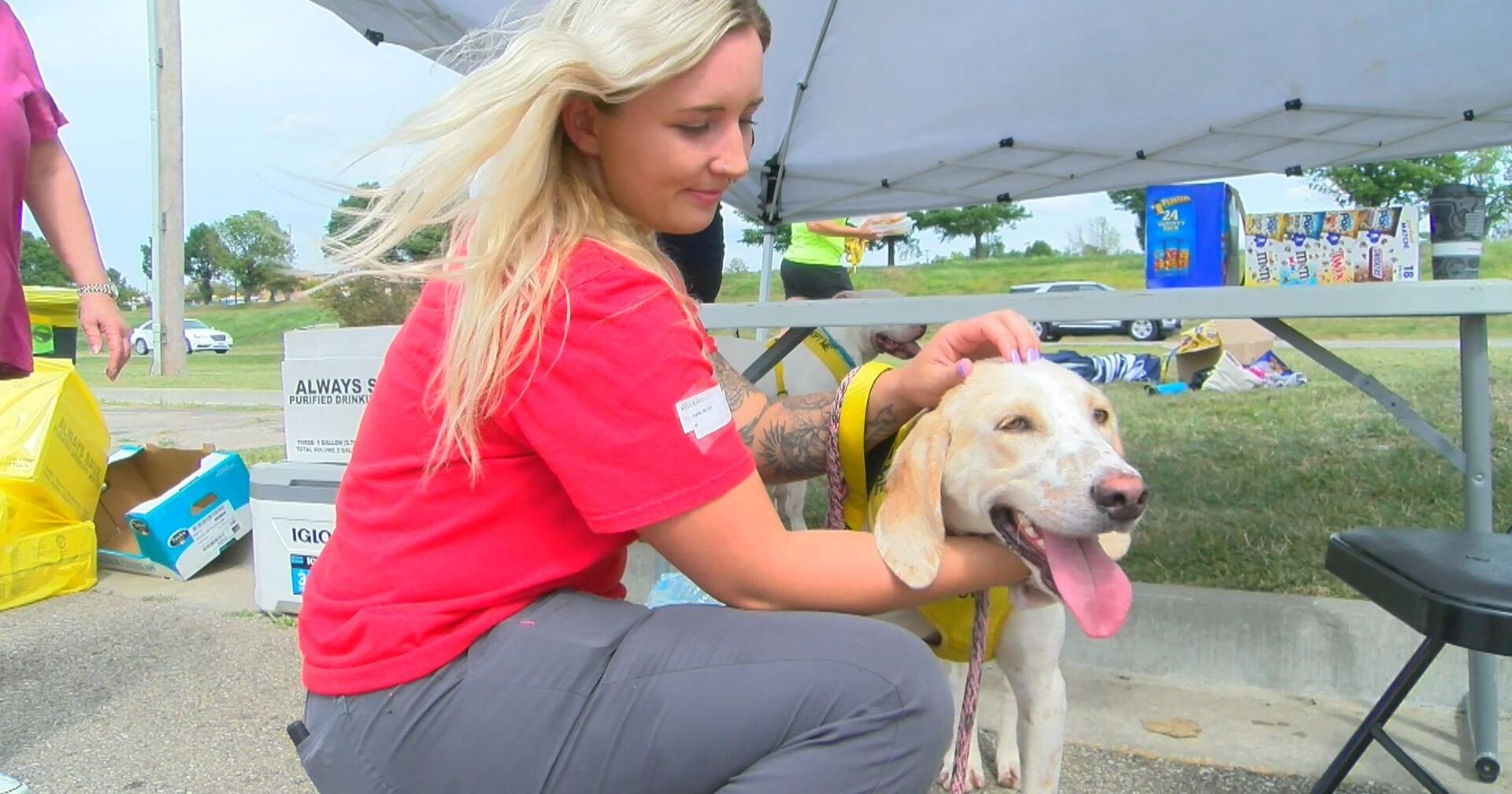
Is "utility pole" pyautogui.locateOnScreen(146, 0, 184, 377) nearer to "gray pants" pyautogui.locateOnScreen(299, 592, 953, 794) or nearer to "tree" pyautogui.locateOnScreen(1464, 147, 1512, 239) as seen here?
"gray pants" pyautogui.locateOnScreen(299, 592, 953, 794)

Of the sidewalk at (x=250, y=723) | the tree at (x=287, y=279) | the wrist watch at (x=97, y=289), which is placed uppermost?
the wrist watch at (x=97, y=289)

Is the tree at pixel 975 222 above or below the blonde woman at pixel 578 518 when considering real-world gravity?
above

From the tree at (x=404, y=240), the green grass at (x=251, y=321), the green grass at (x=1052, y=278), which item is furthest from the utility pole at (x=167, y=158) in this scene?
the tree at (x=404, y=240)

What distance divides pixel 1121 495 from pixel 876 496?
22.7 inches

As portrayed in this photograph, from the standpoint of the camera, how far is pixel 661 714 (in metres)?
1.15

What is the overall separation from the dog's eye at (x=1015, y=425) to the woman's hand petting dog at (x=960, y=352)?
11cm

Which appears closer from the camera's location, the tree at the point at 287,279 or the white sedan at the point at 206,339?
the tree at the point at 287,279

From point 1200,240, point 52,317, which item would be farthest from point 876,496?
point 52,317

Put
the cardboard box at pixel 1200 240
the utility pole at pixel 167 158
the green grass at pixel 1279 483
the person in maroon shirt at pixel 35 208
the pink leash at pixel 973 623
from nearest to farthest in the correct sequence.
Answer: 1. the pink leash at pixel 973 623
2. the person in maroon shirt at pixel 35 208
3. the cardboard box at pixel 1200 240
4. the green grass at pixel 1279 483
5. the utility pole at pixel 167 158

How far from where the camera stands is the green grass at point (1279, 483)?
3.49 meters

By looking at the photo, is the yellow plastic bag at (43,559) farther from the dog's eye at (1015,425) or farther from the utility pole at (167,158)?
the utility pole at (167,158)

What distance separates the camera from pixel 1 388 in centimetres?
391

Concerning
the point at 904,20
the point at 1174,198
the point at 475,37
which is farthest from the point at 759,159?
the point at 475,37

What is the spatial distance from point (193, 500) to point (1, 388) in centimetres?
82
